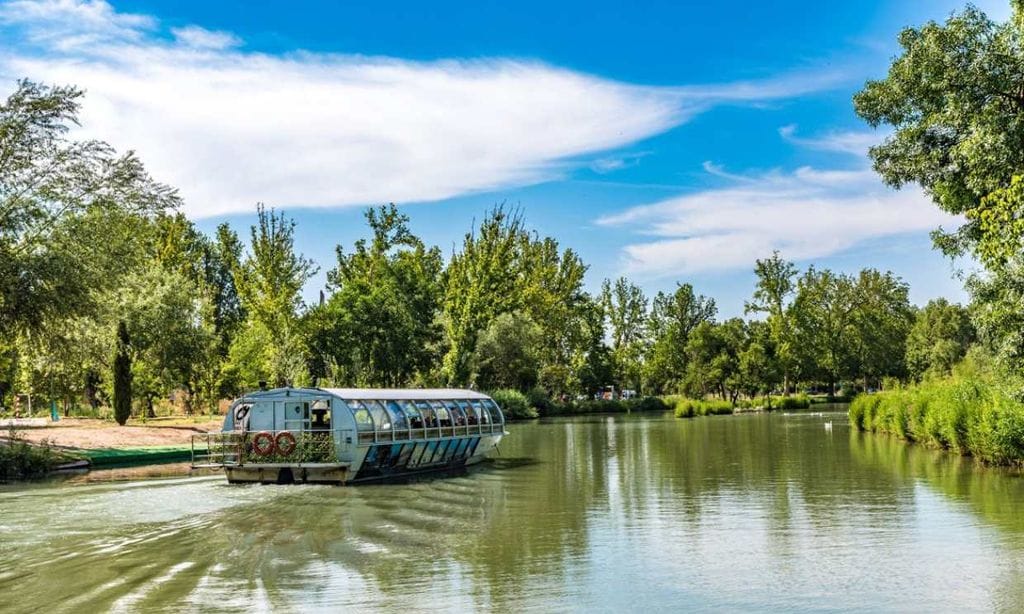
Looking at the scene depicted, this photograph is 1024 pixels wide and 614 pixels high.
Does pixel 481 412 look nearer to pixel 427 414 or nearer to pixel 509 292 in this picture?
pixel 427 414

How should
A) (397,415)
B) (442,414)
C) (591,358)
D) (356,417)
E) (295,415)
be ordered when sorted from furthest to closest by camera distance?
(591,358), (442,414), (397,415), (356,417), (295,415)

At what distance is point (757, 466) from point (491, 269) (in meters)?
59.2

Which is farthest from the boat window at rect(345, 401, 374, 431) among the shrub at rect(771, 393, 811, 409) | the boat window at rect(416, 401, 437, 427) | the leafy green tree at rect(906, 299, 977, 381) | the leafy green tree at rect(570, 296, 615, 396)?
the leafy green tree at rect(906, 299, 977, 381)

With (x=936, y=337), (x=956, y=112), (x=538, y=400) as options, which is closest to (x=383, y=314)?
(x=538, y=400)

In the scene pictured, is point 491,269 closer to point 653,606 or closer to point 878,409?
point 878,409

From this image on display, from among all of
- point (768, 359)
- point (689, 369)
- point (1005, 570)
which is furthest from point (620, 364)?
point (1005, 570)

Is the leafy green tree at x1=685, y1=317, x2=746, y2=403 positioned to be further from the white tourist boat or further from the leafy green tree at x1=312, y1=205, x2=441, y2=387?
the white tourist boat

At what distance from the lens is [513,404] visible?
8688 cm

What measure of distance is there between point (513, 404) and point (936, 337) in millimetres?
65639

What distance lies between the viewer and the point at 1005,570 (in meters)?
15.9

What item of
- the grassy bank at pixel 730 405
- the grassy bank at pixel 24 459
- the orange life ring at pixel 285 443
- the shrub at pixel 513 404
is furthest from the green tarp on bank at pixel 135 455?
the grassy bank at pixel 730 405

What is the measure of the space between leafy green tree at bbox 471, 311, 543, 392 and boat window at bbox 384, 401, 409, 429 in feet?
180

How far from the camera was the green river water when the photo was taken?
14.7 m

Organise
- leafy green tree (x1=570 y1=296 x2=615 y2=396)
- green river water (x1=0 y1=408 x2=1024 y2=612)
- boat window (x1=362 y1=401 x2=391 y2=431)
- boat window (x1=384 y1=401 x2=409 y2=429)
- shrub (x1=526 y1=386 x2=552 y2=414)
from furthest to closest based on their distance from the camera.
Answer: leafy green tree (x1=570 y1=296 x2=615 y2=396) → shrub (x1=526 y1=386 x2=552 y2=414) → boat window (x1=384 y1=401 x2=409 y2=429) → boat window (x1=362 y1=401 x2=391 y2=431) → green river water (x1=0 y1=408 x2=1024 y2=612)
